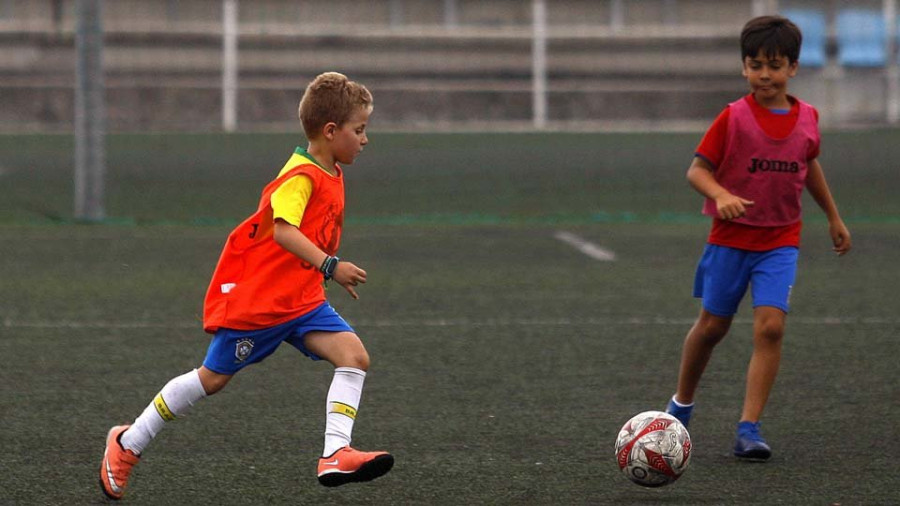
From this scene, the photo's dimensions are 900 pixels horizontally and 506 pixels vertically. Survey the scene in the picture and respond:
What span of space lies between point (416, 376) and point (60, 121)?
20812 mm

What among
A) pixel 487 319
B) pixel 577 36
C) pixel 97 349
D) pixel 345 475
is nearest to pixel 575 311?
pixel 487 319

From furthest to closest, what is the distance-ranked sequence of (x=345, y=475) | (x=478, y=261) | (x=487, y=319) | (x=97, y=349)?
(x=478, y=261), (x=487, y=319), (x=97, y=349), (x=345, y=475)

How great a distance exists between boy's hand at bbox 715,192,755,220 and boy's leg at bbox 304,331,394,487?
130 centimetres

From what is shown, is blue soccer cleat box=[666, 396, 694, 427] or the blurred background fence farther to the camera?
the blurred background fence

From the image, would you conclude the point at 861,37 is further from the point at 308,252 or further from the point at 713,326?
the point at 308,252

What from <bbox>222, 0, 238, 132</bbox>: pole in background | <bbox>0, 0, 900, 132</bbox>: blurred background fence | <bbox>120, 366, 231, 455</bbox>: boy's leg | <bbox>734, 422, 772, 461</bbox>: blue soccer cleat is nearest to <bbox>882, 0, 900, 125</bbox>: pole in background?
<bbox>0, 0, 900, 132</bbox>: blurred background fence

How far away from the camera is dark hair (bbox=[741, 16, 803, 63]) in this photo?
5.48 meters

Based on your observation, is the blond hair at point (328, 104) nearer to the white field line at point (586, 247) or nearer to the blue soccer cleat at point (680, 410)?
the blue soccer cleat at point (680, 410)

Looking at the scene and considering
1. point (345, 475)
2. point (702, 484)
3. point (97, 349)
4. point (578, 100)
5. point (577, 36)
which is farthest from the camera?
point (577, 36)

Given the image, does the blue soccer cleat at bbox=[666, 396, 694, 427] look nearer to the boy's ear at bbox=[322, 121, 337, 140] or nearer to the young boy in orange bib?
the young boy in orange bib

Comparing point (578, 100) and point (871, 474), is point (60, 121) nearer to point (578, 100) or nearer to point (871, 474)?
point (578, 100)

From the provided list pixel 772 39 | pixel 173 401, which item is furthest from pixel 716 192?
pixel 173 401

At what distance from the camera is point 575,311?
920 cm

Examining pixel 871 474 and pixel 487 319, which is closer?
pixel 871 474
